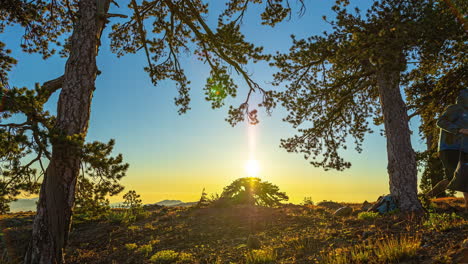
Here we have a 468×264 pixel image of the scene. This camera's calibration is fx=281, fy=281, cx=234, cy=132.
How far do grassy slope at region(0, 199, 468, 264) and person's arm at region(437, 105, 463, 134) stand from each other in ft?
5.69

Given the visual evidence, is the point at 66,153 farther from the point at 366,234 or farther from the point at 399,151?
the point at 399,151

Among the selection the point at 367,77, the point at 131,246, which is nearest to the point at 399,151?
the point at 367,77

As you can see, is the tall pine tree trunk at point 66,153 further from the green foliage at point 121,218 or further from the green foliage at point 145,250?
the green foliage at point 121,218

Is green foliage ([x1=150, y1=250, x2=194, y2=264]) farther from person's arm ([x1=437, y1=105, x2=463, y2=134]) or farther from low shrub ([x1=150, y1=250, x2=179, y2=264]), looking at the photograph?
person's arm ([x1=437, y1=105, x2=463, y2=134])

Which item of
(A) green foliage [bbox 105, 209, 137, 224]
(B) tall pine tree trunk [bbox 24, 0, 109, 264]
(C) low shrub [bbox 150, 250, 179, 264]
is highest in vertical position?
(B) tall pine tree trunk [bbox 24, 0, 109, 264]

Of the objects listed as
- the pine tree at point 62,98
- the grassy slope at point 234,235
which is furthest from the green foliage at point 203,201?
the pine tree at point 62,98

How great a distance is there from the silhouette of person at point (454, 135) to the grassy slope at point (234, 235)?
113cm

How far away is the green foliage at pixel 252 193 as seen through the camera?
1273 centimetres

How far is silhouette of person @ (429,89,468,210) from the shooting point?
486 centimetres

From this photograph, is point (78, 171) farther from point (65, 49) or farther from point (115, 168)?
point (65, 49)

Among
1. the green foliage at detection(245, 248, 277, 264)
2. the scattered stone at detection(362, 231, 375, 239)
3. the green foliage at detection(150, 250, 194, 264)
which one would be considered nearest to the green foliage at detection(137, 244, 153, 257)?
the green foliage at detection(150, 250, 194, 264)

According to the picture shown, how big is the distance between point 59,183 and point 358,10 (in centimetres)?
883

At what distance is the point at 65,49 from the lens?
9.08 meters

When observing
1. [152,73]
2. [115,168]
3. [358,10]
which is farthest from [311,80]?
[115,168]
